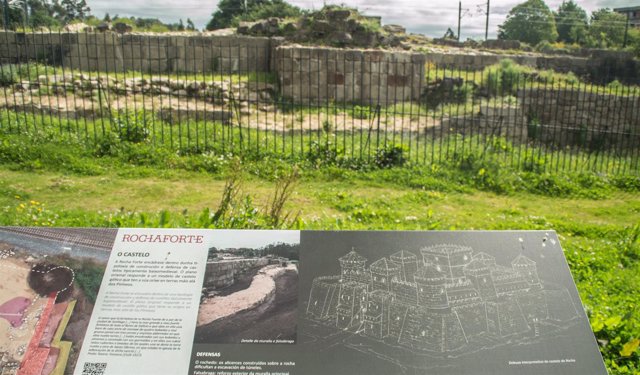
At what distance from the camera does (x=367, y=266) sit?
2949 millimetres

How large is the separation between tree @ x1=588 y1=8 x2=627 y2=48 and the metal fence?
1122 inches

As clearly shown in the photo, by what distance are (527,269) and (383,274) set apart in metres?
0.73

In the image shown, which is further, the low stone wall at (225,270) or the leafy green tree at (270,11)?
the leafy green tree at (270,11)

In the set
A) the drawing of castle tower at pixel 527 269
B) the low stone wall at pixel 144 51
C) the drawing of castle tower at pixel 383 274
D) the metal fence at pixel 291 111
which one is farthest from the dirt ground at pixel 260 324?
the low stone wall at pixel 144 51

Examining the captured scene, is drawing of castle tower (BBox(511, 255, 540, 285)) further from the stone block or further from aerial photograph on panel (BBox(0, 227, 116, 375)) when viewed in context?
the stone block

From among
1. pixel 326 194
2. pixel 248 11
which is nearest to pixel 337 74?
pixel 326 194

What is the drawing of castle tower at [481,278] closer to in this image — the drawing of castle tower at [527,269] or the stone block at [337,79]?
the drawing of castle tower at [527,269]

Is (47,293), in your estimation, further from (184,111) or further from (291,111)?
(291,111)

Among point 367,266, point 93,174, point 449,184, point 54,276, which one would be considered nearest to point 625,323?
point 367,266

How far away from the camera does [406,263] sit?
297 cm

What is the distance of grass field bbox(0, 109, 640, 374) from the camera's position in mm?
5492

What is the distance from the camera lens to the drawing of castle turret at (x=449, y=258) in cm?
296

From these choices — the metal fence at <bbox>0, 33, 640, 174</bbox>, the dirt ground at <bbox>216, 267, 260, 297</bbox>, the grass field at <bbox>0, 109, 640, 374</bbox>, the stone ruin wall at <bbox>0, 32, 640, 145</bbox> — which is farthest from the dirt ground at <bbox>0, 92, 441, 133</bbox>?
the dirt ground at <bbox>216, 267, 260, 297</bbox>

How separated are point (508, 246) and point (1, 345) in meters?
2.40
